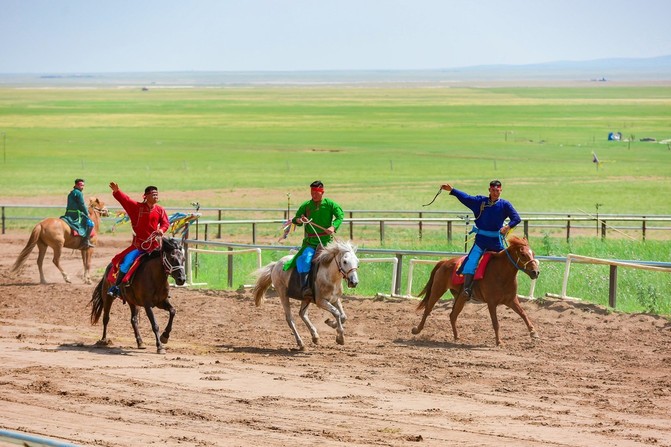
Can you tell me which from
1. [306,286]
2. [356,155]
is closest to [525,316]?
[306,286]

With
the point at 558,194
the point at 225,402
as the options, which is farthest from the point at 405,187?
the point at 225,402

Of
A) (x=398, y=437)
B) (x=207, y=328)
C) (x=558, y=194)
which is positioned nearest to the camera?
(x=398, y=437)

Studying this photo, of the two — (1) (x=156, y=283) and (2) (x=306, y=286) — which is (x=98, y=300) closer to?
(1) (x=156, y=283)

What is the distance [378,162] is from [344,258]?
148 feet

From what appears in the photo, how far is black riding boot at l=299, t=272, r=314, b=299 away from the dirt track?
0.73m

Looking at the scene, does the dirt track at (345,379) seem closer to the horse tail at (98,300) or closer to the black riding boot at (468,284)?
the horse tail at (98,300)

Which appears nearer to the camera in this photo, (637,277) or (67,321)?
(67,321)

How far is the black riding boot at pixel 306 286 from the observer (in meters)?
15.7

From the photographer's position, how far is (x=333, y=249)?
1520 cm

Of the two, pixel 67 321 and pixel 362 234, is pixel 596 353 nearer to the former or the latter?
pixel 67 321

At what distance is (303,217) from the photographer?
15.5 m

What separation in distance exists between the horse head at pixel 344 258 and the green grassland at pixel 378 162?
524 cm

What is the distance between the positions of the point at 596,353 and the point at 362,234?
17.7m

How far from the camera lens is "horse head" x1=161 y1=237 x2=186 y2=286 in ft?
50.0
